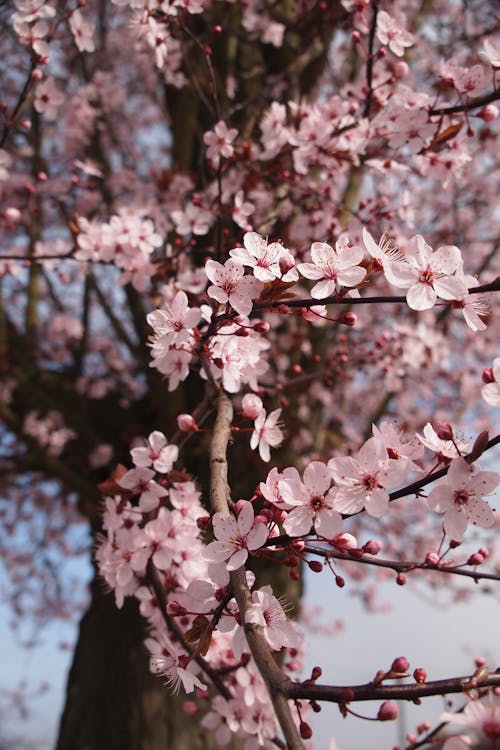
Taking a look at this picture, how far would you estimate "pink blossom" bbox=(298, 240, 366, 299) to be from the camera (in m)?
1.30

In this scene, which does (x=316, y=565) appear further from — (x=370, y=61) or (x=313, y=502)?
(x=370, y=61)

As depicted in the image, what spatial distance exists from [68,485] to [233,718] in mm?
2845

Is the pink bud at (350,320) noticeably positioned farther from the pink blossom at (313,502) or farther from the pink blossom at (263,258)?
the pink blossom at (313,502)

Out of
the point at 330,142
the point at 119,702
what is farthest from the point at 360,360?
the point at 119,702

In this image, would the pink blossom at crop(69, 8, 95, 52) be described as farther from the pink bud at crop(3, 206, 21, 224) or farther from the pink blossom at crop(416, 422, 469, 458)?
the pink blossom at crop(416, 422, 469, 458)

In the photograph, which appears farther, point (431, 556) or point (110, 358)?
point (110, 358)

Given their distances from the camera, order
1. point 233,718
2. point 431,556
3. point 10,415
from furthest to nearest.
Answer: point 10,415, point 233,718, point 431,556

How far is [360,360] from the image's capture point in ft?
10.1

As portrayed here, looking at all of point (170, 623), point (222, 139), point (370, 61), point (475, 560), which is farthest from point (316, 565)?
point (370, 61)

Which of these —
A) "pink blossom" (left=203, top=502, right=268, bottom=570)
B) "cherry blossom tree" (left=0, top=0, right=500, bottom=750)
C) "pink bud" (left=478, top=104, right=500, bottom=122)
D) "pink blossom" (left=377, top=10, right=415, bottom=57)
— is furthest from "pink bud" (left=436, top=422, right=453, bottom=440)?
"pink blossom" (left=377, top=10, right=415, bottom=57)

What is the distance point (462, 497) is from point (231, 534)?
464mm

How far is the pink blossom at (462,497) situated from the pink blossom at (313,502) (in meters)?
0.20

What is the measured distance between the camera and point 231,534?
1.23m

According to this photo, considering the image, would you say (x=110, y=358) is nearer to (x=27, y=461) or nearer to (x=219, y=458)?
(x=27, y=461)
